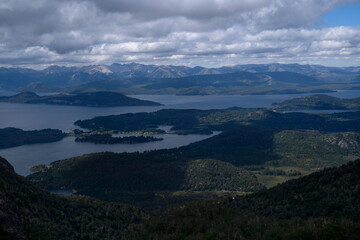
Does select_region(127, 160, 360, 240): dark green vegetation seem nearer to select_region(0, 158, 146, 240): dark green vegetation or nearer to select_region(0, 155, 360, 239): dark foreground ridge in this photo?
select_region(0, 155, 360, 239): dark foreground ridge

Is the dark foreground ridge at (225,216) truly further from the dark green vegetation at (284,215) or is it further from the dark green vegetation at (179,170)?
the dark green vegetation at (179,170)

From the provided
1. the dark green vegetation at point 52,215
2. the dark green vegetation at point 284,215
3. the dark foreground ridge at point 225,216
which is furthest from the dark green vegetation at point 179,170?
the dark green vegetation at point 284,215

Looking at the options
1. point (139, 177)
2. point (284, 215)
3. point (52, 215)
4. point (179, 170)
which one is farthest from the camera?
point (179, 170)

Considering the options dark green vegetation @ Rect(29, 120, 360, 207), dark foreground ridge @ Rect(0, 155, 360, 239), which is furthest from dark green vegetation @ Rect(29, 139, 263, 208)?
dark foreground ridge @ Rect(0, 155, 360, 239)

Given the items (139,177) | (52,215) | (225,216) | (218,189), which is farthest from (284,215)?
(139,177)

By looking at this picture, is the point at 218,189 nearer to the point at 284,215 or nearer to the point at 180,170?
the point at 180,170
